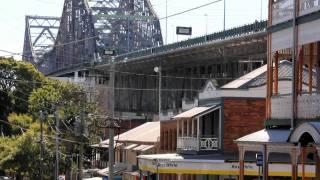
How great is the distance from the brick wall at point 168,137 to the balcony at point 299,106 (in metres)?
24.4

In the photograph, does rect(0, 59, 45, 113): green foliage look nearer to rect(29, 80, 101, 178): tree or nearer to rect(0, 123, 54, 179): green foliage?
rect(29, 80, 101, 178): tree

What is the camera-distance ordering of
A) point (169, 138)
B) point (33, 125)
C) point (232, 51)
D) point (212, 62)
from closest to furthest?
point (169, 138)
point (33, 125)
point (232, 51)
point (212, 62)

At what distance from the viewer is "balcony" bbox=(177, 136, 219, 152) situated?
46281 mm

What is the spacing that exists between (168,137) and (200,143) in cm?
1052

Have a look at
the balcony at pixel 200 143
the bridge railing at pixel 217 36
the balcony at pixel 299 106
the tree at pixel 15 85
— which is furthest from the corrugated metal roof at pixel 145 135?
the balcony at pixel 299 106

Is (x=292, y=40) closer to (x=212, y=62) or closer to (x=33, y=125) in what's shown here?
(x=33, y=125)

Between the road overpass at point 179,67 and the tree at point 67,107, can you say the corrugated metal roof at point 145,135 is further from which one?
the tree at point 67,107

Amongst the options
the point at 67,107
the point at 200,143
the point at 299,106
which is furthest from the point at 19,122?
the point at 299,106

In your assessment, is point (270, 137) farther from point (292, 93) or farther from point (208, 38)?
point (208, 38)

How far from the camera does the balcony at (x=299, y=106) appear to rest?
26.4 metres

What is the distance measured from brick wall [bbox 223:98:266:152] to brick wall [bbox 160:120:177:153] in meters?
8.86

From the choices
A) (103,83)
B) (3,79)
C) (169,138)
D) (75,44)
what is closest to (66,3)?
(75,44)

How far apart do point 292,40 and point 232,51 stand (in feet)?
205

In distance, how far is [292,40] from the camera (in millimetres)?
28609
